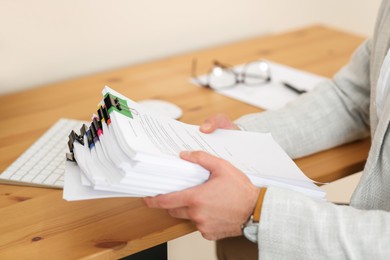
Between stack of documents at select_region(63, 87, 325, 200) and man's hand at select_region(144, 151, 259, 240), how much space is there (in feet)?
0.05

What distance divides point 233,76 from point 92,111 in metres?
0.42

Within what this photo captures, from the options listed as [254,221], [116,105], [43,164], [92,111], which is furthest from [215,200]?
[92,111]

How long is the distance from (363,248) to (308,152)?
1.19 ft

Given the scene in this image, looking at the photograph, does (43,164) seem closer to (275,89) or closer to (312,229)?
(312,229)

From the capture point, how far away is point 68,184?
2.66 ft

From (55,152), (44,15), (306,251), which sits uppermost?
(44,15)

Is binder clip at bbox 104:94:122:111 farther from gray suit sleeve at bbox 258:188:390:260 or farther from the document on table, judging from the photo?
the document on table

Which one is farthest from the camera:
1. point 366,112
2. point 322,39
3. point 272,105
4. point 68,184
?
point 322,39

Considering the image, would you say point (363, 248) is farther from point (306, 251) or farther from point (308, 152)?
point (308, 152)

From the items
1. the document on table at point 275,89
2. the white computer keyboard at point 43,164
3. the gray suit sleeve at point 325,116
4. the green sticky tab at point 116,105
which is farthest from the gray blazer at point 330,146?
the white computer keyboard at point 43,164

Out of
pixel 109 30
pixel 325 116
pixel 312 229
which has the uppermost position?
pixel 109 30

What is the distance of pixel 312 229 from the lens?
34.0 inches

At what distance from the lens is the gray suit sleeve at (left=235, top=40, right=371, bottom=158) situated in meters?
1.17

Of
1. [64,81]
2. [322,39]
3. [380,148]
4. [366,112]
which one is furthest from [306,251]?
[322,39]
